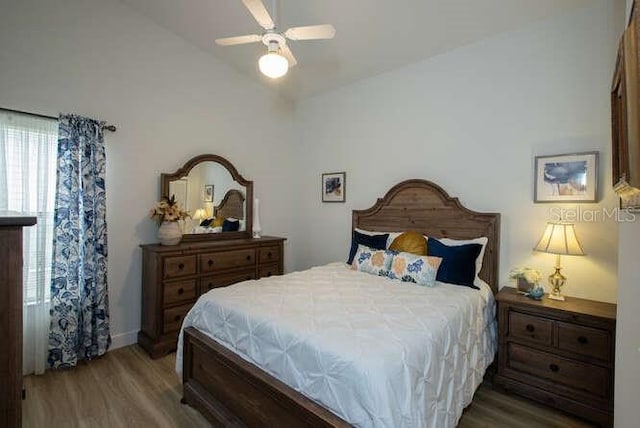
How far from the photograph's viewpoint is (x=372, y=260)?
9.29 ft

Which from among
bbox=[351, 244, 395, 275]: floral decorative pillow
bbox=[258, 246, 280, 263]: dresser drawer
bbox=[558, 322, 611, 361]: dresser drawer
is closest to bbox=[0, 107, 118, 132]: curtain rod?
bbox=[258, 246, 280, 263]: dresser drawer

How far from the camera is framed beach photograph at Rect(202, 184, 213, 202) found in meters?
3.51

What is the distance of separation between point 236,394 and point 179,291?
1507 mm

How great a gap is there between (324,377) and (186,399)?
1340mm

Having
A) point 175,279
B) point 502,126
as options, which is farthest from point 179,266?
point 502,126

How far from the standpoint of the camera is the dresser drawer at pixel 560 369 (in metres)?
1.92

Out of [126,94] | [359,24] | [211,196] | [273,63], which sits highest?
[359,24]

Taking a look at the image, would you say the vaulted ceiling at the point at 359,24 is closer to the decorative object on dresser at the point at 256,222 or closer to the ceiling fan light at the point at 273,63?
the ceiling fan light at the point at 273,63

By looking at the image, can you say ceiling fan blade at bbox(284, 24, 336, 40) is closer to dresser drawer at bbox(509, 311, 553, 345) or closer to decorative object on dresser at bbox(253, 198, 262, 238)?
decorative object on dresser at bbox(253, 198, 262, 238)

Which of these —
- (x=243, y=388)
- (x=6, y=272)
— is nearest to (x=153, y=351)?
(x=243, y=388)

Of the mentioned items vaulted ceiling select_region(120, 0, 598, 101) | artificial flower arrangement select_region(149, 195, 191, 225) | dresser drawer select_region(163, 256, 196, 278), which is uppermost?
vaulted ceiling select_region(120, 0, 598, 101)

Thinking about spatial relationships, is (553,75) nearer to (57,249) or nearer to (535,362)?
(535,362)

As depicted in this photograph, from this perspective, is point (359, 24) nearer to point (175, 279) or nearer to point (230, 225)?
point (230, 225)

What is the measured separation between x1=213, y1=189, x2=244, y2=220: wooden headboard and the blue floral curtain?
3.86 feet
